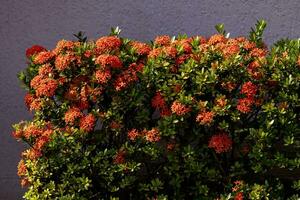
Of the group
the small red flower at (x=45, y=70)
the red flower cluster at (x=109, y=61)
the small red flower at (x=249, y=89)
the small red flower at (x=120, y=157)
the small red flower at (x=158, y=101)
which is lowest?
the small red flower at (x=120, y=157)

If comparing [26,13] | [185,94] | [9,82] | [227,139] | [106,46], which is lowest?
[227,139]

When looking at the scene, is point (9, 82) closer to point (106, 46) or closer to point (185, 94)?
point (106, 46)

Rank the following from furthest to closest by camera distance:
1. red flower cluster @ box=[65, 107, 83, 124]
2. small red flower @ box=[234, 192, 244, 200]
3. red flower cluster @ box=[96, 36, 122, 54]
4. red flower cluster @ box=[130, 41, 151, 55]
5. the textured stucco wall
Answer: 1. the textured stucco wall
2. red flower cluster @ box=[130, 41, 151, 55]
3. red flower cluster @ box=[96, 36, 122, 54]
4. red flower cluster @ box=[65, 107, 83, 124]
5. small red flower @ box=[234, 192, 244, 200]

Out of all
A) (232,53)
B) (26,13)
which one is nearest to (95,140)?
(232,53)

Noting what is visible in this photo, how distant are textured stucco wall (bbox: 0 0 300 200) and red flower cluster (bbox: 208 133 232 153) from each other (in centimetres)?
139

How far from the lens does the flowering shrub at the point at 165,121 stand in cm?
526

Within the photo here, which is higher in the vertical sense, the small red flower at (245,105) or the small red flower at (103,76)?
the small red flower at (103,76)

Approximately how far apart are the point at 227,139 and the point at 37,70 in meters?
1.72

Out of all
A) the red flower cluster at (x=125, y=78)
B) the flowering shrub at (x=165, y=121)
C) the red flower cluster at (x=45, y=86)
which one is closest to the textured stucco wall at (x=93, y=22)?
the flowering shrub at (x=165, y=121)

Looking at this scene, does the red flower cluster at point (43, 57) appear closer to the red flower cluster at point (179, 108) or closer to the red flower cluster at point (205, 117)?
the red flower cluster at point (179, 108)

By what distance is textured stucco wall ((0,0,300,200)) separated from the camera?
6.30 meters

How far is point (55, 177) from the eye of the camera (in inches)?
219

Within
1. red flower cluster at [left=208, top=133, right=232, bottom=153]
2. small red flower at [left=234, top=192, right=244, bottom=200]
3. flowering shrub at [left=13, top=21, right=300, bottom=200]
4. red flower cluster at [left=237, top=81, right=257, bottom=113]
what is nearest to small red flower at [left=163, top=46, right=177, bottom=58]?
flowering shrub at [left=13, top=21, right=300, bottom=200]

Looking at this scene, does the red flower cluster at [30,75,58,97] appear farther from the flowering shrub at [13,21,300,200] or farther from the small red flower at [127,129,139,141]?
the small red flower at [127,129,139,141]
